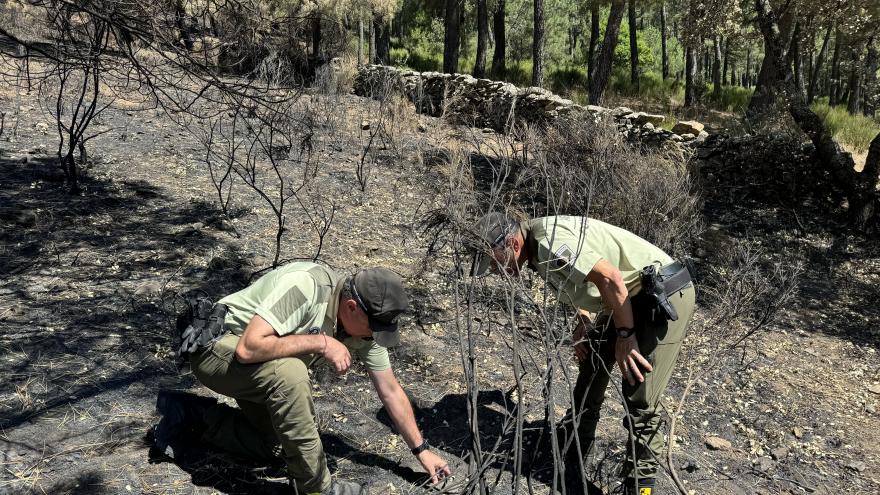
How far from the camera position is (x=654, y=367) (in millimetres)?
2938

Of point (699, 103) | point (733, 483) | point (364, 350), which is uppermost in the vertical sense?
point (699, 103)

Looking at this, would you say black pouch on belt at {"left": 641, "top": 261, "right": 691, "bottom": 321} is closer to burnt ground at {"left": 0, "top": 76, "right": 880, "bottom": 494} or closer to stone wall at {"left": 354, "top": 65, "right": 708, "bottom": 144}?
burnt ground at {"left": 0, "top": 76, "right": 880, "bottom": 494}

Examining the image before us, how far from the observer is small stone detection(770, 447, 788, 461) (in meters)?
3.81

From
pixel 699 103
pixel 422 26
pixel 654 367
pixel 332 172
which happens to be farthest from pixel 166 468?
pixel 422 26

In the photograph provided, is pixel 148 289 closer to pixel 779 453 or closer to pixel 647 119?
pixel 779 453

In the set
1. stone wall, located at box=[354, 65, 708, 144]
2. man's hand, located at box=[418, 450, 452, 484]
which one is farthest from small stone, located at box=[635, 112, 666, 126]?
man's hand, located at box=[418, 450, 452, 484]

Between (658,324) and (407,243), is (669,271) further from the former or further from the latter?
(407,243)

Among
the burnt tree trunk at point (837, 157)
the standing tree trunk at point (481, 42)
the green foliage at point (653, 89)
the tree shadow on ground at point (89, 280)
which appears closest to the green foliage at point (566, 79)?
the green foliage at point (653, 89)

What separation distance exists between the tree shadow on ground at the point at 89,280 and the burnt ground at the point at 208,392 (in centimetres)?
1

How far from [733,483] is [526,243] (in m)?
1.76

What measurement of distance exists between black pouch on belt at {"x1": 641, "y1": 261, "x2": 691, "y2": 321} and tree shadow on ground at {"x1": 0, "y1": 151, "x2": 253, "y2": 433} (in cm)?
236

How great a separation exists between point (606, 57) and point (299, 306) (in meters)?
9.89

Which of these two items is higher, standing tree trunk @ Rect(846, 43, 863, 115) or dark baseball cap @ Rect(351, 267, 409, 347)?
standing tree trunk @ Rect(846, 43, 863, 115)

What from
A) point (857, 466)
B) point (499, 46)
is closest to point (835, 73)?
point (499, 46)
